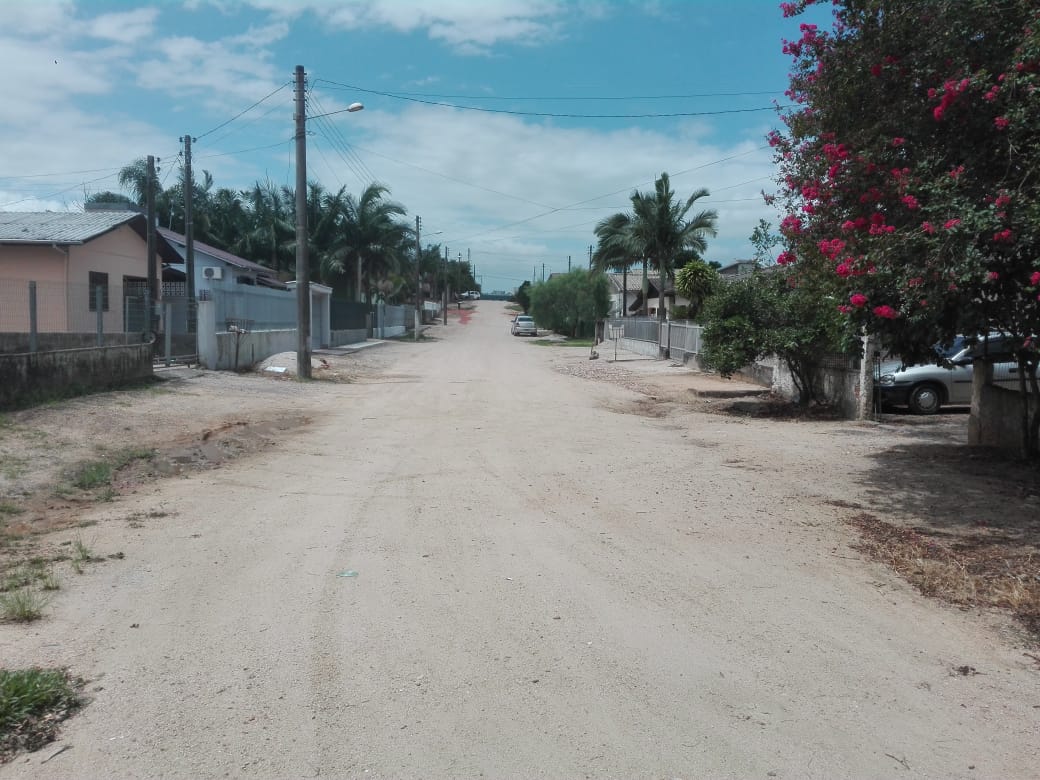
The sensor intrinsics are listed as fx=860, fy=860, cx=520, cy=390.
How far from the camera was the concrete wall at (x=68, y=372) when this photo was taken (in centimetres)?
1281

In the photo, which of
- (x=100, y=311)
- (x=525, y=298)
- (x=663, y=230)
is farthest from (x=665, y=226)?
(x=525, y=298)

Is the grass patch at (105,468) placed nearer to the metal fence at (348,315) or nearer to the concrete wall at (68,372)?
the concrete wall at (68,372)

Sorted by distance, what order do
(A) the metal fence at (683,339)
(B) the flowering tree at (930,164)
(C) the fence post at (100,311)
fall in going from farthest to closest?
1. (A) the metal fence at (683,339)
2. (C) the fence post at (100,311)
3. (B) the flowering tree at (930,164)

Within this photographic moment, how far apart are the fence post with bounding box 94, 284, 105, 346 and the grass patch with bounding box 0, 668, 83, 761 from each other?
14605mm

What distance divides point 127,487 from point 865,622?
776 centimetres

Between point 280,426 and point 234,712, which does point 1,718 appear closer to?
point 234,712

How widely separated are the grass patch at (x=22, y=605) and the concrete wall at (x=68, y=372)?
805cm

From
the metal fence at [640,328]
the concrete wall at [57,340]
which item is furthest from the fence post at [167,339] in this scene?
the metal fence at [640,328]

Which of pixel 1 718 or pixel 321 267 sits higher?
pixel 321 267

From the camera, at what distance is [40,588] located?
588 cm

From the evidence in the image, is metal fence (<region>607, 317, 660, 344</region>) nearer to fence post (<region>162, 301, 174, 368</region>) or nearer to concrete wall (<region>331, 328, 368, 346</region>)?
concrete wall (<region>331, 328, 368, 346</region>)

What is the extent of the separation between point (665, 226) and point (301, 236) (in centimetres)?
2214

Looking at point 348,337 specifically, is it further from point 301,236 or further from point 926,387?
point 926,387

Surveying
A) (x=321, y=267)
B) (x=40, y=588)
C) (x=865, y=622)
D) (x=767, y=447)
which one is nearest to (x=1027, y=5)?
(x=865, y=622)
